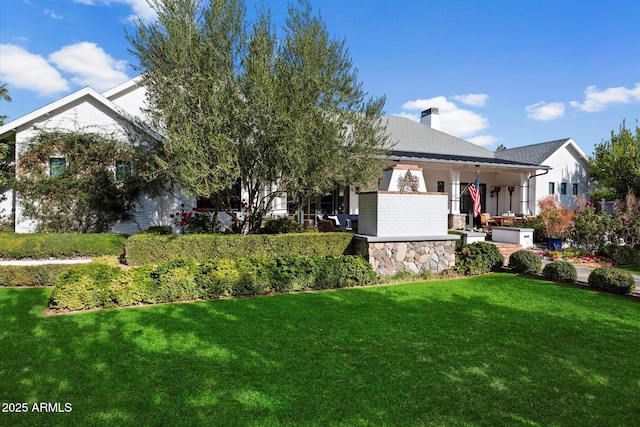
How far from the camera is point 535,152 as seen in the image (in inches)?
906

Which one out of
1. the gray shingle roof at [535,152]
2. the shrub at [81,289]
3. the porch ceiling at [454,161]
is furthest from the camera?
the gray shingle roof at [535,152]

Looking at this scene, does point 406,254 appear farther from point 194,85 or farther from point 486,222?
point 486,222

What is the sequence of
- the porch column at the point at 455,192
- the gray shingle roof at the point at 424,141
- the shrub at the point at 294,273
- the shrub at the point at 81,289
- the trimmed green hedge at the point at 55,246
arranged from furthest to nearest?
the gray shingle roof at the point at 424,141
the porch column at the point at 455,192
the trimmed green hedge at the point at 55,246
the shrub at the point at 294,273
the shrub at the point at 81,289

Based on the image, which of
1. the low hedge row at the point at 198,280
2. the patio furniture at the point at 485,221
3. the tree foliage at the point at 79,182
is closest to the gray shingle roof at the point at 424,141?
the patio furniture at the point at 485,221

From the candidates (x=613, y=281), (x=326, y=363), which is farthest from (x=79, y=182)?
(x=613, y=281)

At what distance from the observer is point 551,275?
8430 millimetres

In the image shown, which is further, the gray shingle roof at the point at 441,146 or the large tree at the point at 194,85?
the gray shingle roof at the point at 441,146

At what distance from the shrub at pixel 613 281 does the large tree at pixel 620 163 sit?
49.4 feet

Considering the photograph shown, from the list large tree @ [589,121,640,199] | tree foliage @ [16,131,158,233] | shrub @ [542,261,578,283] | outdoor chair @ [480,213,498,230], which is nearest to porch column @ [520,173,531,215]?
outdoor chair @ [480,213,498,230]

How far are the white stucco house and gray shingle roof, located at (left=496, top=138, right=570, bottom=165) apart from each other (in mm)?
67

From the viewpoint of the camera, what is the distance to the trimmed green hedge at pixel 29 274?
7.40 meters

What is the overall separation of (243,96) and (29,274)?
6.13 meters

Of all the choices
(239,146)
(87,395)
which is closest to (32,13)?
(239,146)

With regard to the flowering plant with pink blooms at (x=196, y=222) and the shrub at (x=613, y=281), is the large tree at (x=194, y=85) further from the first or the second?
the shrub at (x=613, y=281)
